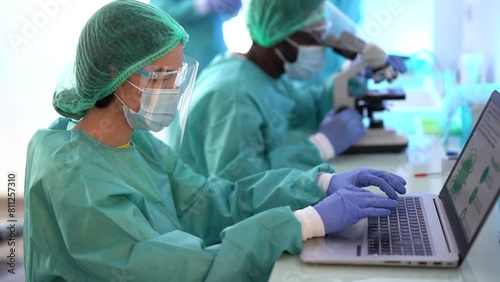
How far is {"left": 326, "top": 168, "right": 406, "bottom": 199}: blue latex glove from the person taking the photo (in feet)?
5.65

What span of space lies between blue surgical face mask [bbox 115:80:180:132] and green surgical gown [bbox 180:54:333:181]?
573mm

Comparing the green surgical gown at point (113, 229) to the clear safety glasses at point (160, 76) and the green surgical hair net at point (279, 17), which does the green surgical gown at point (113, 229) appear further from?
the green surgical hair net at point (279, 17)

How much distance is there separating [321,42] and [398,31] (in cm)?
133

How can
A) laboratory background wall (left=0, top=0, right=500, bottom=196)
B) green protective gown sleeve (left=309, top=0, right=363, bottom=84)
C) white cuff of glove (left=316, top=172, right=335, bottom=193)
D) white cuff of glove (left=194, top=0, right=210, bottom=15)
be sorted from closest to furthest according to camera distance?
white cuff of glove (left=316, top=172, right=335, bottom=193) → white cuff of glove (left=194, top=0, right=210, bottom=15) → laboratory background wall (left=0, top=0, right=500, bottom=196) → green protective gown sleeve (left=309, top=0, right=363, bottom=84)

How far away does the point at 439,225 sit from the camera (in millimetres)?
1567

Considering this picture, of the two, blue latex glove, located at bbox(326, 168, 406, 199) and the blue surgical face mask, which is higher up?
the blue surgical face mask

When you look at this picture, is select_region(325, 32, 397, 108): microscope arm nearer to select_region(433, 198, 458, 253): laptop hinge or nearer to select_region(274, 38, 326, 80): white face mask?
select_region(274, 38, 326, 80): white face mask

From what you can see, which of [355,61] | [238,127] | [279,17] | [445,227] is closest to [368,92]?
[355,61]

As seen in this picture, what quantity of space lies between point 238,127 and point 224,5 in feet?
2.57

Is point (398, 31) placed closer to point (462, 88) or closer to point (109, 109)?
point (462, 88)

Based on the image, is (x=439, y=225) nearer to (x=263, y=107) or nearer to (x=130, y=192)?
(x=130, y=192)
